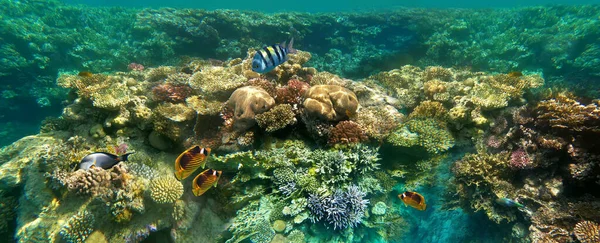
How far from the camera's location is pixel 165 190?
4199 millimetres

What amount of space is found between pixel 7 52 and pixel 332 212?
18.5 meters

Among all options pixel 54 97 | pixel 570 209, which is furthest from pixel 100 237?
pixel 54 97

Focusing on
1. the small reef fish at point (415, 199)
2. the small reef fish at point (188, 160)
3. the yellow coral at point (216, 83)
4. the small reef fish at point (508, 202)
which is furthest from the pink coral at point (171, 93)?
the small reef fish at point (508, 202)

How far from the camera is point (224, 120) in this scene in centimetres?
511

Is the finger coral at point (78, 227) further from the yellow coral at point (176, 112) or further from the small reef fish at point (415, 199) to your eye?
the small reef fish at point (415, 199)

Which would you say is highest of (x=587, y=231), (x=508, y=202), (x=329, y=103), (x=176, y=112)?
(x=329, y=103)

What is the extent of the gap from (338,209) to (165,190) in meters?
2.98

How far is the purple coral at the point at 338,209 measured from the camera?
4.41 m

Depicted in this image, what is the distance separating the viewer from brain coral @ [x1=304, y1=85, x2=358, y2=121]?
4.70 metres

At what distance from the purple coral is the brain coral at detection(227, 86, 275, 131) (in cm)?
180

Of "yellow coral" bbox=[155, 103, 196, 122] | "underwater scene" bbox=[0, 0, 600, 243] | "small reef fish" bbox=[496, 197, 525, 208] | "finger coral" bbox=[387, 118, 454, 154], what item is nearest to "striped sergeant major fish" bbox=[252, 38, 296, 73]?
"underwater scene" bbox=[0, 0, 600, 243]

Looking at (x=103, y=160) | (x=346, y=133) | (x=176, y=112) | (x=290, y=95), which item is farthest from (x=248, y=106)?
A: (x=103, y=160)

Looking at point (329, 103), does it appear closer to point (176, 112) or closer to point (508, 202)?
point (176, 112)

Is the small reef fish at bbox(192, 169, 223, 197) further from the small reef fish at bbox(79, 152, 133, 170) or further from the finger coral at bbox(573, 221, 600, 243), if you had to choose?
the finger coral at bbox(573, 221, 600, 243)
